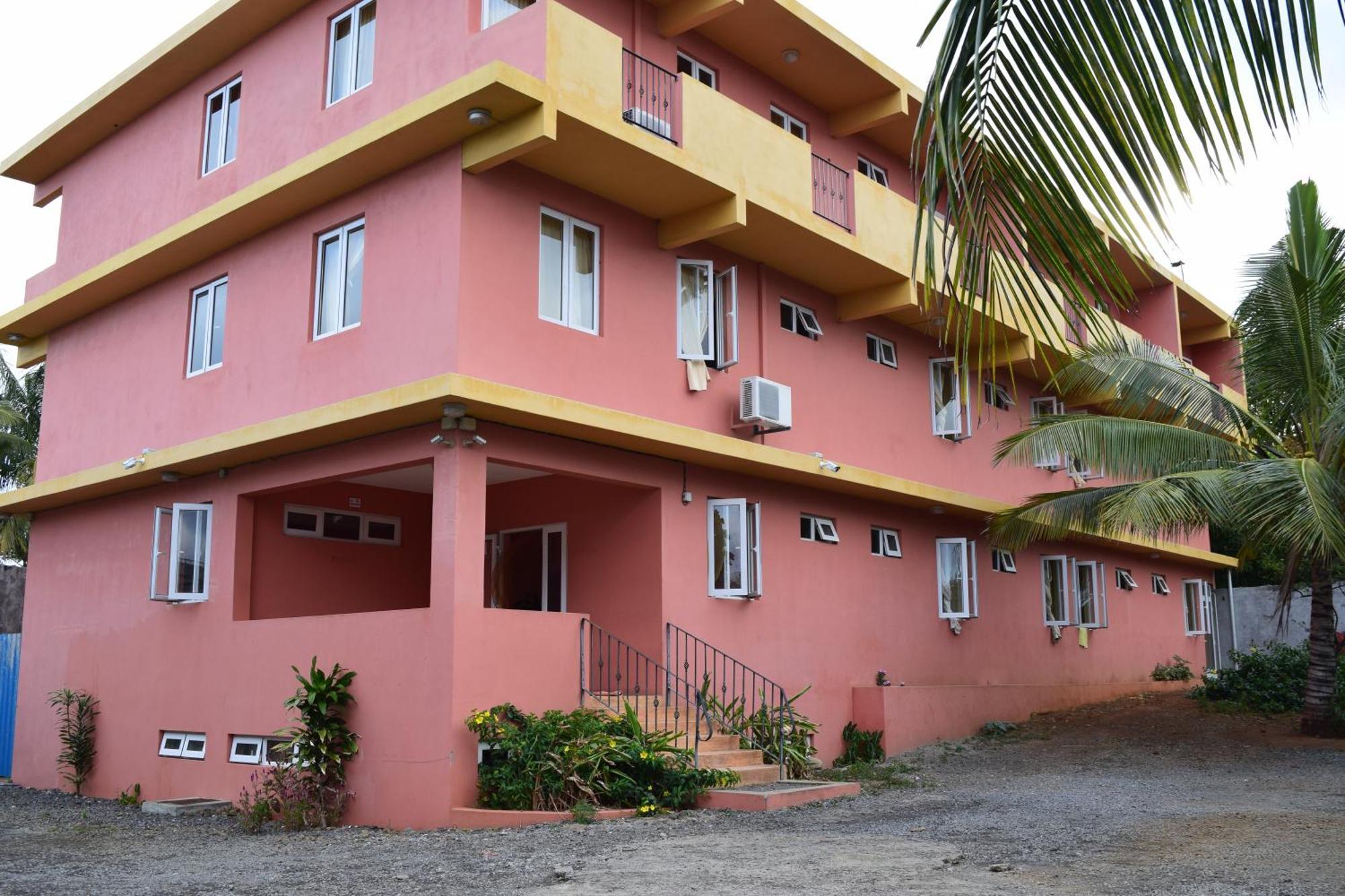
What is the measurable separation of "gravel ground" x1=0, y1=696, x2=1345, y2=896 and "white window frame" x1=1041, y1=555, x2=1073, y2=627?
6206 mm

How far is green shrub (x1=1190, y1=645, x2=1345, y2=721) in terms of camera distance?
19.6 metres

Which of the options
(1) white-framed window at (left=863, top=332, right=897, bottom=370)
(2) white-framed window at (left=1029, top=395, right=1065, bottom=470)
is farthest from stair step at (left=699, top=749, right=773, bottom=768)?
(2) white-framed window at (left=1029, top=395, right=1065, bottom=470)

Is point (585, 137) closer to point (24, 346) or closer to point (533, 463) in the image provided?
point (533, 463)

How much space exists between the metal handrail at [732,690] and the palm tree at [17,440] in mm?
21665

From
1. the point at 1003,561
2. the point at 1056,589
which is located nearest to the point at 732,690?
the point at 1003,561

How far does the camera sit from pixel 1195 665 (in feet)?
88.9

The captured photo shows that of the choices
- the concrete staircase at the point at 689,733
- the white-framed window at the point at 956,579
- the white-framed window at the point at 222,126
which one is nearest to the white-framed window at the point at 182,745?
the concrete staircase at the point at 689,733

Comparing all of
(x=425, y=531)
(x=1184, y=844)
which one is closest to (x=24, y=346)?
(x=425, y=531)

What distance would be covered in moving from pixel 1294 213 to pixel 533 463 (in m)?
11.0

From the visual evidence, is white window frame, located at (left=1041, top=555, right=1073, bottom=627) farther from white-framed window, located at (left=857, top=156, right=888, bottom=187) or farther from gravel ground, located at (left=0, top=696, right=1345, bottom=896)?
white-framed window, located at (left=857, top=156, right=888, bottom=187)

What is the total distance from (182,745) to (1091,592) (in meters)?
15.6

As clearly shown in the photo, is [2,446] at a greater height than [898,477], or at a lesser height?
greater

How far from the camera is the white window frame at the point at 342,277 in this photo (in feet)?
43.8

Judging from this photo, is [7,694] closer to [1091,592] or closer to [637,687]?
[637,687]
